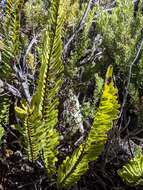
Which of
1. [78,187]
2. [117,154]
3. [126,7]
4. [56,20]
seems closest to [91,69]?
[126,7]

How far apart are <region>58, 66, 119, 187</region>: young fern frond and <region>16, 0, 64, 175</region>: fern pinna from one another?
82 millimetres

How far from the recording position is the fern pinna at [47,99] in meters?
0.83

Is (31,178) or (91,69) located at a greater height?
(91,69)

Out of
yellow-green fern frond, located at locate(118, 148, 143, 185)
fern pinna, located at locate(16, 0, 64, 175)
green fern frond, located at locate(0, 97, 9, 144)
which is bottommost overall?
yellow-green fern frond, located at locate(118, 148, 143, 185)

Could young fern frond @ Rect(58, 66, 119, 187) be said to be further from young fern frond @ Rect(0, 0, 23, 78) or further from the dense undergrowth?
young fern frond @ Rect(0, 0, 23, 78)

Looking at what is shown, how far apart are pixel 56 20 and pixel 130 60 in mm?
904

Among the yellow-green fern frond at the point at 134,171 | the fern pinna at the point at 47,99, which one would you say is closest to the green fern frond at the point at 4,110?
the fern pinna at the point at 47,99

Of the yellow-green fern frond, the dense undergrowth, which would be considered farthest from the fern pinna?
the yellow-green fern frond

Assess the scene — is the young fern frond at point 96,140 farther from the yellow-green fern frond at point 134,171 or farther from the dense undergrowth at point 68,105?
the yellow-green fern frond at point 134,171

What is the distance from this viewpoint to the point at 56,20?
78cm

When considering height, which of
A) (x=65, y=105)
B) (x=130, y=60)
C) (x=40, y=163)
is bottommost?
(x=40, y=163)

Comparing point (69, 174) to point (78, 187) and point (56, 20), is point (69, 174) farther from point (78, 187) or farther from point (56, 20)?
point (56, 20)

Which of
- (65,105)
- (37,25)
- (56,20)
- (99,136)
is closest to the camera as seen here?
(56,20)

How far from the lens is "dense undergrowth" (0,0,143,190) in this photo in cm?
95
